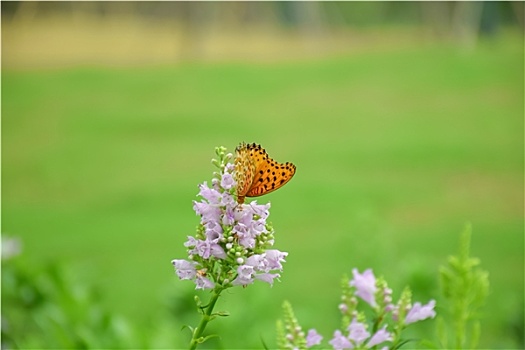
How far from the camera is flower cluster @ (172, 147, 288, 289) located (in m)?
0.63

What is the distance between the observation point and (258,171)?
647 mm

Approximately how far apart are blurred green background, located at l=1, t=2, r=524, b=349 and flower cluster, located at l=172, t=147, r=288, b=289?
1408mm

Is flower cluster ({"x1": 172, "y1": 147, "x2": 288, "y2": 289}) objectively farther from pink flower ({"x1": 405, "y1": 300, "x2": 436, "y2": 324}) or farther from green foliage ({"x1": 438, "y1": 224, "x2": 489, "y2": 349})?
green foliage ({"x1": 438, "y1": 224, "x2": 489, "y2": 349})

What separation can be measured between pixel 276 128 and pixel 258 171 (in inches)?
147

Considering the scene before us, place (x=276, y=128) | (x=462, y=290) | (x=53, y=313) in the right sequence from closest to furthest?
(x=462, y=290) < (x=53, y=313) < (x=276, y=128)

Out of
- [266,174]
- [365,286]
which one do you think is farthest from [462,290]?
[266,174]

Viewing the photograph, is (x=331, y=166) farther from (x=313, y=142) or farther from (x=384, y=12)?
(x=384, y=12)

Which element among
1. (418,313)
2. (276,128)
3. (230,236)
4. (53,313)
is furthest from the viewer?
(276,128)

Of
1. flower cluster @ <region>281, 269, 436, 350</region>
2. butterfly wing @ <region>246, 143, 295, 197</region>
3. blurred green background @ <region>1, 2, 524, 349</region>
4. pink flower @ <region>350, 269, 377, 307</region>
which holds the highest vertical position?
blurred green background @ <region>1, 2, 524, 349</region>

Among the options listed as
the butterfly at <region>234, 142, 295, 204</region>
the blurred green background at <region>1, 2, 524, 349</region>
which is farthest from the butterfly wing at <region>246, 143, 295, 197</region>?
the blurred green background at <region>1, 2, 524, 349</region>

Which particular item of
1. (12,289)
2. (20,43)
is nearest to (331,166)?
(20,43)

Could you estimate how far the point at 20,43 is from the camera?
4832 millimetres

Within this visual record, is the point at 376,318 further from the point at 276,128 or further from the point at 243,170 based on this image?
the point at 276,128

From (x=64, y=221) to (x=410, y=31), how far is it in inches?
88.0
